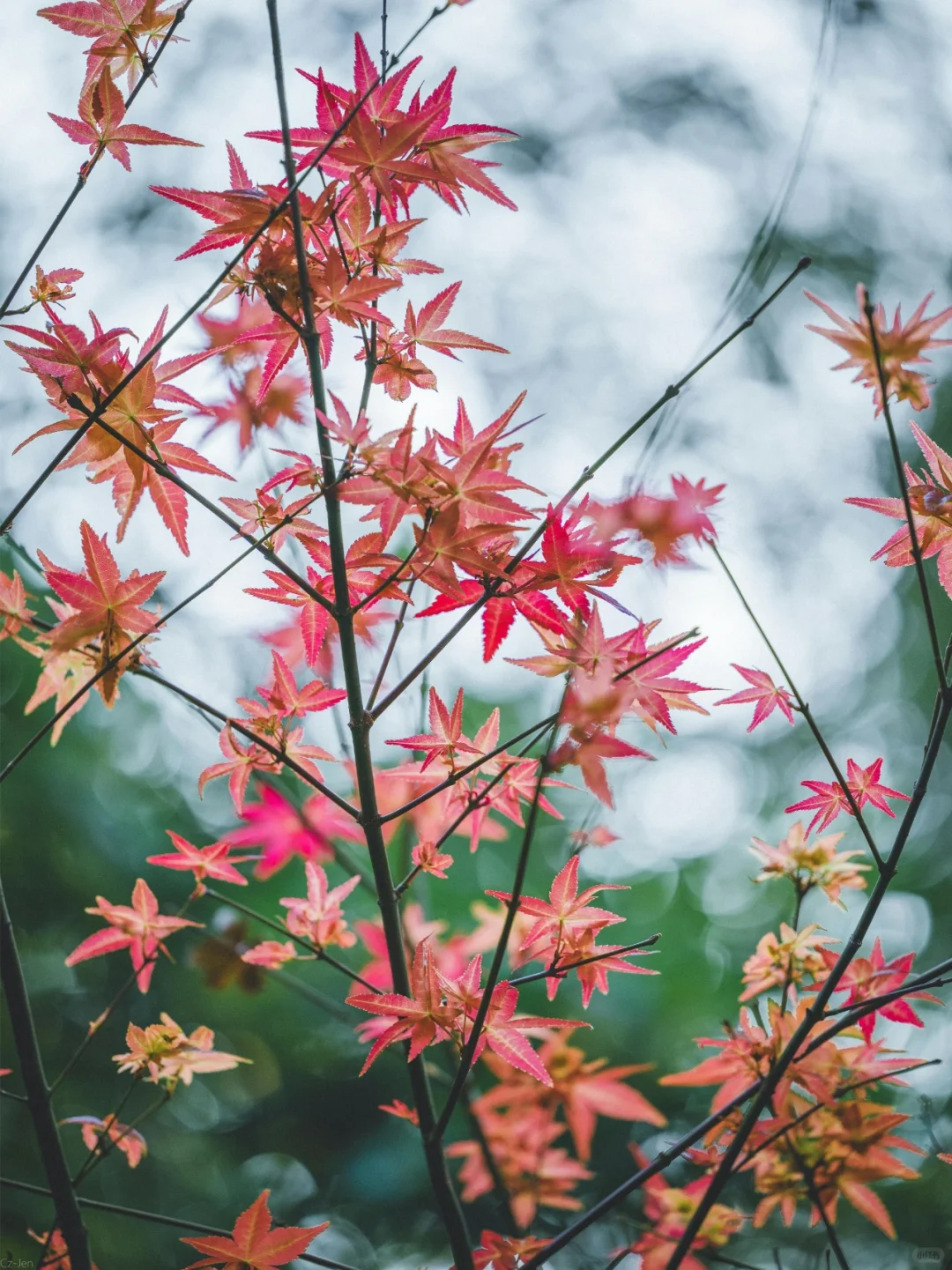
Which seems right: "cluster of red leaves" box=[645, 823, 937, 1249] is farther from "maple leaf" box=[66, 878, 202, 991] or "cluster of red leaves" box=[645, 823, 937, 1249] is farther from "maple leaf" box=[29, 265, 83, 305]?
"maple leaf" box=[29, 265, 83, 305]

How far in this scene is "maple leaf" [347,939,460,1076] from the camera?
0.66 m

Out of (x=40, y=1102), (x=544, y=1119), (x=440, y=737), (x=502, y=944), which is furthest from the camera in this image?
(x=544, y=1119)

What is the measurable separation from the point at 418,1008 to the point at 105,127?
0.78 m

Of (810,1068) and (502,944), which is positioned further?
(810,1068)

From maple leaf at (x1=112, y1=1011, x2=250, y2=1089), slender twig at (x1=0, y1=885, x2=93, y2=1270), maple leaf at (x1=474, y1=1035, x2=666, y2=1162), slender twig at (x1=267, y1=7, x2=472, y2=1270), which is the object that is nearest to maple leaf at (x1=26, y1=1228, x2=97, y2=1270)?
slender twig at (x1=0, y1=885, x2=93, y2=1270)

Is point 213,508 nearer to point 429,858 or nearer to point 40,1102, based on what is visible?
point 429,858

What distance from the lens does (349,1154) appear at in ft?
8.32

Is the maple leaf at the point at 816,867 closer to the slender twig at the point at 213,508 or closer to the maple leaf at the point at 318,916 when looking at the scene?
the maple leaf at the point at 318,916

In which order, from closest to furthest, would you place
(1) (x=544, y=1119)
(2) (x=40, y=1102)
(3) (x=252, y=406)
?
(2) (x=40, y=1102), (3) (x=252, y=406), (1) (x=544, y=1119)

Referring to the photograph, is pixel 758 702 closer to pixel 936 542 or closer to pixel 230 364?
pixel 936 542

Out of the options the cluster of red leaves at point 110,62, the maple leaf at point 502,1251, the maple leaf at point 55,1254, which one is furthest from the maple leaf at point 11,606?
the maple leaf at point 502,1251

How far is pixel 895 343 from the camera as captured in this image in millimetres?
640

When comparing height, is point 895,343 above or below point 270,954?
above

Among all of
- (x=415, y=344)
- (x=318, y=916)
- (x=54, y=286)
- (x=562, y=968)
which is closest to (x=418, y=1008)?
(x=562, y=968)
